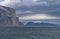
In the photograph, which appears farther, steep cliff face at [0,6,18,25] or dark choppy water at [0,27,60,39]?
steep cliff face at [0,6,18,25]

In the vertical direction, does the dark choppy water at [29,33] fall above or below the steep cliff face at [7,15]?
below

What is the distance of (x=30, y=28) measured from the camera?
239cm

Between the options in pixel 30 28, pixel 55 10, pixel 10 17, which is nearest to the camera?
pixel 30 28

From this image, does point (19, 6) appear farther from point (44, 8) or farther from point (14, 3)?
point (44, 8)

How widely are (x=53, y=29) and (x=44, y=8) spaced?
0.45m

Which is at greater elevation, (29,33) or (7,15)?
(7,15)

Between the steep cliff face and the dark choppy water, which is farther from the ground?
the steep cliff face

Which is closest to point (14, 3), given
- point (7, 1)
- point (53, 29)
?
point (7, 1)

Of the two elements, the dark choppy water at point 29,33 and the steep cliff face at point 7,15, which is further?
the steep cliff face at point 7,15

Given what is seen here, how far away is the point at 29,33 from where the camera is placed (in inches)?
96.7

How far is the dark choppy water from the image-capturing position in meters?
2.41

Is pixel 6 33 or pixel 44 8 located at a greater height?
pixel 44 8

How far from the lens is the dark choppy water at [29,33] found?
7.90 feet

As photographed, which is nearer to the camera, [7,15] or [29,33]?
[29,33]
